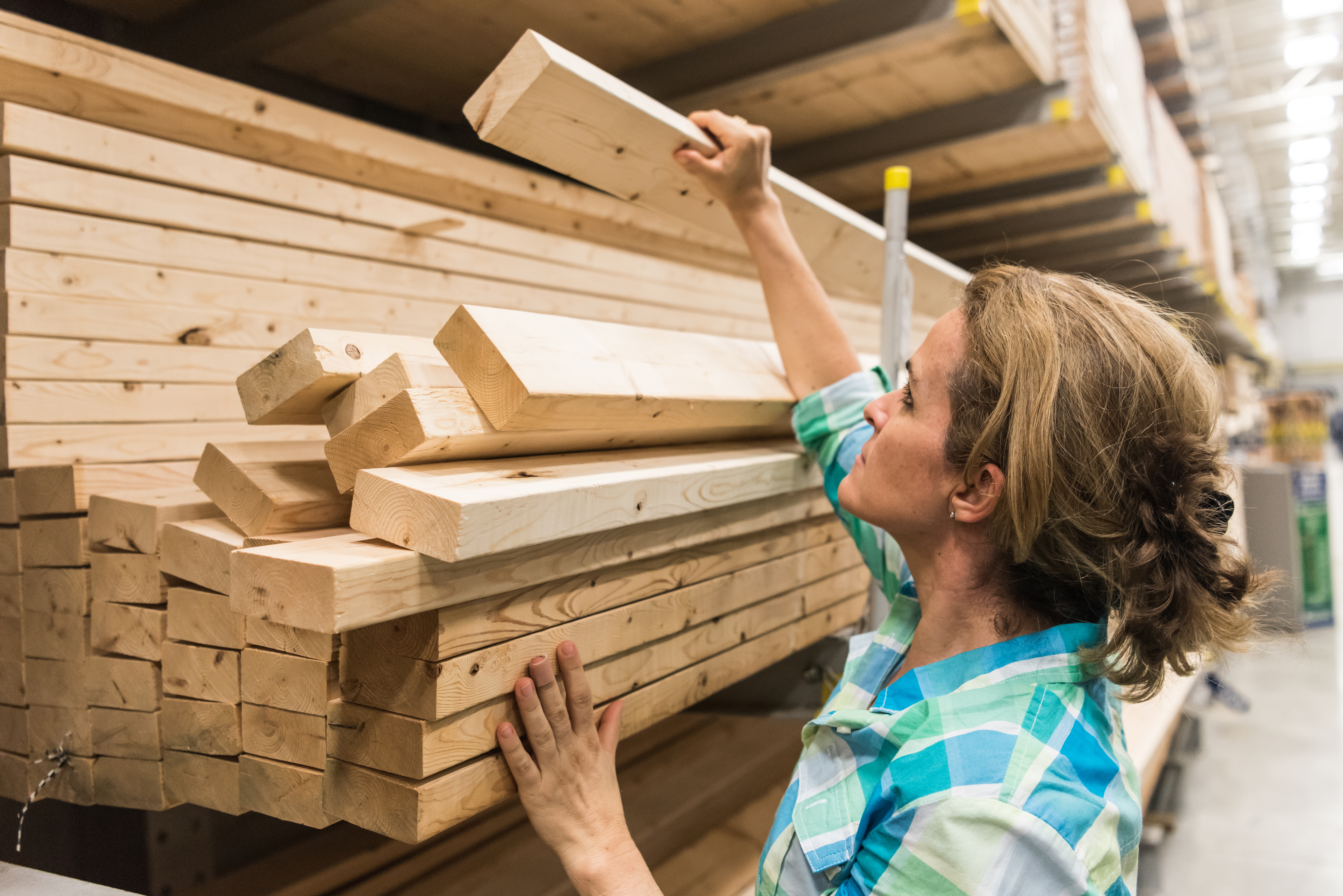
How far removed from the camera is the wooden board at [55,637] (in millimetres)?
1580

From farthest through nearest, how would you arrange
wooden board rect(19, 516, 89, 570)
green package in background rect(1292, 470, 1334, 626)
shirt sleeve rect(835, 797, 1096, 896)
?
green package in background rect(1292, 470, 1334, 626)
wooden board rect(19, 516, 89, 570)
shirt sleeve rect(835, 797, 1096, 896)

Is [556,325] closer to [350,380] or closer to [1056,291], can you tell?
[350,380]

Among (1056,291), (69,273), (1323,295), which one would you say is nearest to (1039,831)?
(1056,291)

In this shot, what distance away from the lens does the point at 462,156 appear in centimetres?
231

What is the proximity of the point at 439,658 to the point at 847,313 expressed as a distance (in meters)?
2.97

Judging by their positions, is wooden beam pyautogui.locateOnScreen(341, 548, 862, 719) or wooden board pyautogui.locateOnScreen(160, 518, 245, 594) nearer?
wooden beam pyautogui.locateOnScreen(341, 548, 862, 719)

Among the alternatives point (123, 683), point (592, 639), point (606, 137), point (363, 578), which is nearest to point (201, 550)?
point (123, 683)

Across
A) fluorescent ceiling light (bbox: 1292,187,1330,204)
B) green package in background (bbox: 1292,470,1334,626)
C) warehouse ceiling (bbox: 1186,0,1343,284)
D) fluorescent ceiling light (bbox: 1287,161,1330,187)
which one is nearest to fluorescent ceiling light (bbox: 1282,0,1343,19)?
warehouse ceiling (bbox: 1186,0,1343,284)

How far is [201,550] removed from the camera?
135 centimetres

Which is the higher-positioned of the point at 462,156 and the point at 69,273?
the point at 462,156

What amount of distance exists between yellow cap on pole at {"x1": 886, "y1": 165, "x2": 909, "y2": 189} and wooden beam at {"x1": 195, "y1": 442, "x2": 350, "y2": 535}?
1.55 meters

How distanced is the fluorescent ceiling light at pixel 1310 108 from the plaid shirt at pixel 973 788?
13.5 metres

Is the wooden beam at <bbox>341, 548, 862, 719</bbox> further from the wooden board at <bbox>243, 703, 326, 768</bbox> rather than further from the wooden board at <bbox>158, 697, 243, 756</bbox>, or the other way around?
the wooden board at <bbox>158, 697, 243, 756</bbox>

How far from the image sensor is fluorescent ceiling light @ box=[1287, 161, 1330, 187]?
588 inches
